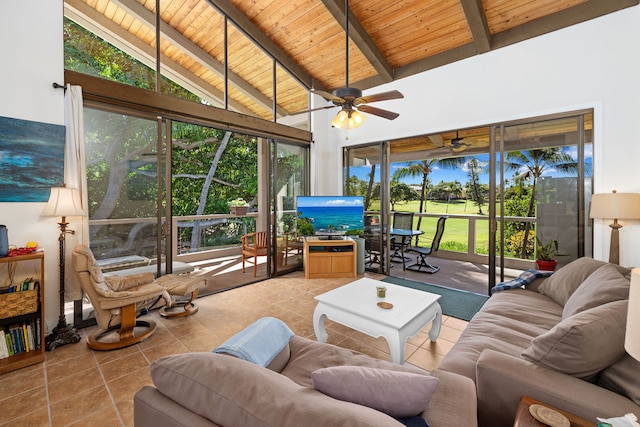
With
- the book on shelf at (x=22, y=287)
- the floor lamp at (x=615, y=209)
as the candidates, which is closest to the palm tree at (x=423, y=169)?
the floor lamp at (x=615, y=209)

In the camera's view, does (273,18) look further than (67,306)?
Yes

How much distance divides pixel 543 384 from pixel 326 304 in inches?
61.4

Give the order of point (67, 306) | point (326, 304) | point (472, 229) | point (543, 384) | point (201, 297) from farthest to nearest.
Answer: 1. point (472, 229)
2. point (201, 297)
3. point (67, 306)
4. point (326, 304)
5. point (543, 384)

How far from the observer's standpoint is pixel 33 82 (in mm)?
2604

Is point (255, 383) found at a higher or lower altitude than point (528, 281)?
higher

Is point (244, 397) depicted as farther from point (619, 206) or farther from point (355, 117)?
point (619, 206)

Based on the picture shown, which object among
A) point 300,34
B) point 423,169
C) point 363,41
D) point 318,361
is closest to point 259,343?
point 318,361

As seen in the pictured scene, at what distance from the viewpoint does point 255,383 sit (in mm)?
851

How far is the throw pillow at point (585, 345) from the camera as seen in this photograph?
119cm

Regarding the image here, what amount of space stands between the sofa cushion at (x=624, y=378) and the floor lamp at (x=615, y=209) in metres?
2.29

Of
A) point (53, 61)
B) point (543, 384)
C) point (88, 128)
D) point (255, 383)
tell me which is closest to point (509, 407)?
point (543, 384)

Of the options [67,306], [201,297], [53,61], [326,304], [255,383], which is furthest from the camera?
[201,297]

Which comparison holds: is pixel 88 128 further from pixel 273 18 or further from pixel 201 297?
pixel 273 18

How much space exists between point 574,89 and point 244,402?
445 centimetres
